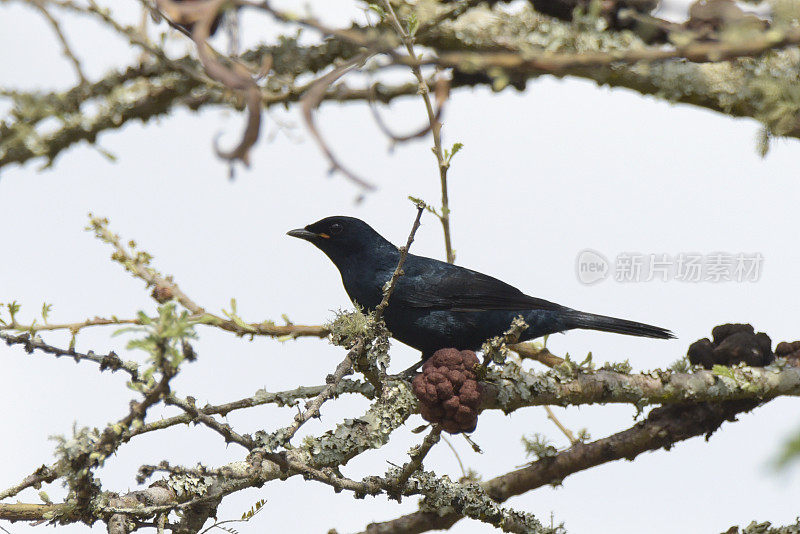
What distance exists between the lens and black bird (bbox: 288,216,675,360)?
5.13 meters

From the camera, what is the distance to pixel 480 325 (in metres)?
5.20

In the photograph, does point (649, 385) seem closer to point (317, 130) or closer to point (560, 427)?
point (560, 427)

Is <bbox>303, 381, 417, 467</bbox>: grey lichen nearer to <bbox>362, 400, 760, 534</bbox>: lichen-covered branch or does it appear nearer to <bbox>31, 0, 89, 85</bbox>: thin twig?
<bbox>362, 400, 760, 534</bbox>: lichen-covered branch

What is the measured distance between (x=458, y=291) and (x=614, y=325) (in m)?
1.05

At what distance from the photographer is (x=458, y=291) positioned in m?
5.28

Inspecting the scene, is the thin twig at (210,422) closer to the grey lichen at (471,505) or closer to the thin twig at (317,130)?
the thin twig at (317,130)

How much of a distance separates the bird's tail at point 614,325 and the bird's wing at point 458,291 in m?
0.13

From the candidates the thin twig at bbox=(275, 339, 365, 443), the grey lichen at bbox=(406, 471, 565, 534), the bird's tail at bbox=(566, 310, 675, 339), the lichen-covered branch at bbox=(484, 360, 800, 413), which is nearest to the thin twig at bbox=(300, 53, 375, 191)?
the thin twig at bbox=(275, 339, 365, 443)

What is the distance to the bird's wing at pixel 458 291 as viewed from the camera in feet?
17.0

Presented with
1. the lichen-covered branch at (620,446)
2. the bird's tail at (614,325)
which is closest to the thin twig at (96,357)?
the lichen-covered branch at (620,446)

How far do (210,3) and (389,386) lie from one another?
8.66 feet

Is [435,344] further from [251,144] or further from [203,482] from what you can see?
[251,144]

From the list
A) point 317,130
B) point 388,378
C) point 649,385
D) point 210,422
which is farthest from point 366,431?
point 317,130

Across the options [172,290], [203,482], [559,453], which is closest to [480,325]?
[559,453]
